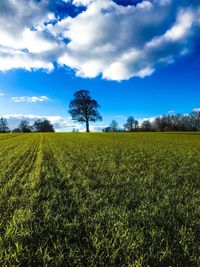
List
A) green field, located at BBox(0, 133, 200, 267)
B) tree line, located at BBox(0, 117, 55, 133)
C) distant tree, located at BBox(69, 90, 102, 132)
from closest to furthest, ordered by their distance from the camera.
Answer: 1. green field, located at BBox(0, 133, 200, 267)
2. distant tree, located at BBox(69, 90, 102, 132)
3. tree line, located at BBox(0, 117, 55, 133)

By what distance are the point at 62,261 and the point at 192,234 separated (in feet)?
8.69

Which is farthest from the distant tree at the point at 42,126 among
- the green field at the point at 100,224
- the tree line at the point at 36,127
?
the green field at the point at 100,224

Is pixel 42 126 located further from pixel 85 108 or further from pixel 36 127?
pixel 85 108

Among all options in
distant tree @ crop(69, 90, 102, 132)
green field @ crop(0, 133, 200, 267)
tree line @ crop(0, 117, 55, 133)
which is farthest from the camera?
tree line @ crop(0, 117, 55, 133)

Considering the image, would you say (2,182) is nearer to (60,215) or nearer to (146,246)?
(60,215)

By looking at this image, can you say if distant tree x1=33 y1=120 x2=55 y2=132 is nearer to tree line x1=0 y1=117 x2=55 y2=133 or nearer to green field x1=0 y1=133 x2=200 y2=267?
tree line x1=0 y1=117 x2=55 y2=133

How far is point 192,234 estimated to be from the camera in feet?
15.8

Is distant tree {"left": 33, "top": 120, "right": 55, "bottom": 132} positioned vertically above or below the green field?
above

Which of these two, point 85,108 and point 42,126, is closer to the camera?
point 85,108

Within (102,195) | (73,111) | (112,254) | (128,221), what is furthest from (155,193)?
(73,111)

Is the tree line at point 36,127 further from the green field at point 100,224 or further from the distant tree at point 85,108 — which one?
the green field at point 100,224

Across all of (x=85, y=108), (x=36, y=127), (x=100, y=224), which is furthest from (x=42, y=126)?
(x=100, y=224)

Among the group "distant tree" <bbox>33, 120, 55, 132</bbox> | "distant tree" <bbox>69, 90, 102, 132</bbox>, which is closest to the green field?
"distant tree" <bbox>69, 90, 102, 132</bbox>

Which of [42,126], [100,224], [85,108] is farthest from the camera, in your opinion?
[42,126]
